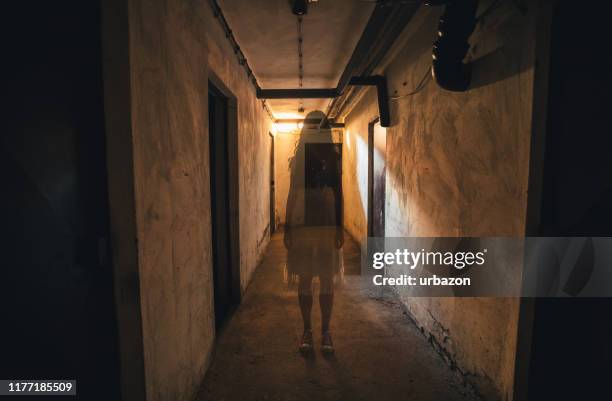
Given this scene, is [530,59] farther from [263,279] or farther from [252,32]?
[263,279]

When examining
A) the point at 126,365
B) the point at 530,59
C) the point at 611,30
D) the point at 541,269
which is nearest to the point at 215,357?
the point at 126,365

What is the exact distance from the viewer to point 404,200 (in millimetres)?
2938

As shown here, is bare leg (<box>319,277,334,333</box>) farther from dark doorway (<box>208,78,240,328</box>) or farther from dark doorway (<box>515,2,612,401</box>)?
dark doorway (<box>515,2,612,401</box>)

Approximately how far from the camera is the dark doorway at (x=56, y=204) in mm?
859

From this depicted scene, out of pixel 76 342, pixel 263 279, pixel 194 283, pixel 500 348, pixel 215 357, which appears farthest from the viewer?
pixel 263 279

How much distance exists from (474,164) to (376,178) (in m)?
2.88

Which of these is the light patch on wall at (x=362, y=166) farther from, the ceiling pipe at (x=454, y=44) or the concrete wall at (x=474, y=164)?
the ceiling pipe at (x=454, y=44)

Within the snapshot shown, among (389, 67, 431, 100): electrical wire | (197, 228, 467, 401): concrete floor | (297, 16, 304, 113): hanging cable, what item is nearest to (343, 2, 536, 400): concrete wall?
(389, 67, 431, 100): electrical wire

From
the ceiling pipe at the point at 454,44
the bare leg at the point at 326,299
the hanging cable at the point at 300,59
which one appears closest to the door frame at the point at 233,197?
the hanging cable at the point at 300,59

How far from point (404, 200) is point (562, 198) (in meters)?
1.67

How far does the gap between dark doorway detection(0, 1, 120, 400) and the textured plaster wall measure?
0.13 meters

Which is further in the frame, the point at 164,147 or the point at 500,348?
the point at 500,348

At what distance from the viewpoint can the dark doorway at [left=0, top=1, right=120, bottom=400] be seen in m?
0.86

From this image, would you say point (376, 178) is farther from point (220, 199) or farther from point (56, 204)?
point (56, 204)
